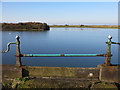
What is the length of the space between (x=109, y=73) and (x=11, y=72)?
3.15 meters

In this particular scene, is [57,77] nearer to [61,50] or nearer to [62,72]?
[62,72]

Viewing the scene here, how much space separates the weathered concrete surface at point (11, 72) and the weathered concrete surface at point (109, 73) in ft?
8.64

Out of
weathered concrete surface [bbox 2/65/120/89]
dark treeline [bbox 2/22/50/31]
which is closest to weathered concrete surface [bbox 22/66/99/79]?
weathered concrete surface [bbox 2/65/120/89]

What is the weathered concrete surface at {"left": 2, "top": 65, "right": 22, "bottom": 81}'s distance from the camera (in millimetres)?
Result: 4086

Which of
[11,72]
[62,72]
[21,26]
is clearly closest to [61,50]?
[62,72]

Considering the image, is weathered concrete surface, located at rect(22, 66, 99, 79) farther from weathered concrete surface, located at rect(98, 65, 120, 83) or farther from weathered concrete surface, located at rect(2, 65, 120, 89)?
weathered concrete surface, located at rect(98, 65, 120, 83)

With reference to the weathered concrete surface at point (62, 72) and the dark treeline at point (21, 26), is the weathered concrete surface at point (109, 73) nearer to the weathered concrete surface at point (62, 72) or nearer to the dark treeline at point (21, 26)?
the weathered concrete surface at point (62, 72)

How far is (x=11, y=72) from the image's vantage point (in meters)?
4.10

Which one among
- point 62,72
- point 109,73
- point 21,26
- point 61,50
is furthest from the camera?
point 21,26

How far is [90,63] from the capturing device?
12.9 metres

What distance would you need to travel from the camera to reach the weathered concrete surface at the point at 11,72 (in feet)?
13.4

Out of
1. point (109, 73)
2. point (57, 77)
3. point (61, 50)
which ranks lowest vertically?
point (61, 50)

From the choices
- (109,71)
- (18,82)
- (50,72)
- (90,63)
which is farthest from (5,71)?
(90,63)

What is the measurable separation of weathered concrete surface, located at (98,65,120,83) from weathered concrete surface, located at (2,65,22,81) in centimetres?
263
